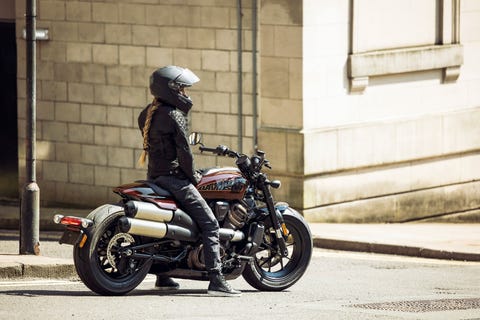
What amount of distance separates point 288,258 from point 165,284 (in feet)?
3.53

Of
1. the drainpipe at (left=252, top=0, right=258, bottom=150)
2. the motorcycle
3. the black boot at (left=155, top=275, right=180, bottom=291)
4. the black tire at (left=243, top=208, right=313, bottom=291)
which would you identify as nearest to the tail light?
the motorcycle

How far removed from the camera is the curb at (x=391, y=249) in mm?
15055

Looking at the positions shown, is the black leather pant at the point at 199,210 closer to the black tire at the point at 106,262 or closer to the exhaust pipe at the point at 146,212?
the exhaust pipe at the point at 146,212

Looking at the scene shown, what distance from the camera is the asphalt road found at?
9922 mm

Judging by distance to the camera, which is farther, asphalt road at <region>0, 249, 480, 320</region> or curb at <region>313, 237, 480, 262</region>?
curb at <region>313, 237, 480, 262</region>

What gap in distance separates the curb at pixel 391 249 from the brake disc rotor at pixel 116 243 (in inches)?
207

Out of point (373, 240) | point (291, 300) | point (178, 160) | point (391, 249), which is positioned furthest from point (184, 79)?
point (373, 240)

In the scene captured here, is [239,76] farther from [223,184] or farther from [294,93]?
[223,184]

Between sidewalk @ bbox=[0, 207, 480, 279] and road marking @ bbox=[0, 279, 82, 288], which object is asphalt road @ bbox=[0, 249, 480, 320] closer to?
road marking @ bbox=[0, 279, 82, 288]

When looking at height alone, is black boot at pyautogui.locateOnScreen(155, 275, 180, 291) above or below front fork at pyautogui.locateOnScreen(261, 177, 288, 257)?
below

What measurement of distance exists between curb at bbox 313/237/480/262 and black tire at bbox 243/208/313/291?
3.81 m

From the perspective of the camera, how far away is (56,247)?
589 inches

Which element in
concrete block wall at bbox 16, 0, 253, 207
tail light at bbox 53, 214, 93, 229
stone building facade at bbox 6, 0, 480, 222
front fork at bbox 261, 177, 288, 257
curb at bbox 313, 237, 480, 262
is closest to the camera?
tail light at bbox 53, 214, 93, 229

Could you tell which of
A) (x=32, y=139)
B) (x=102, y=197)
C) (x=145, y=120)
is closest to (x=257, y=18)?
(x=102, y=197)
